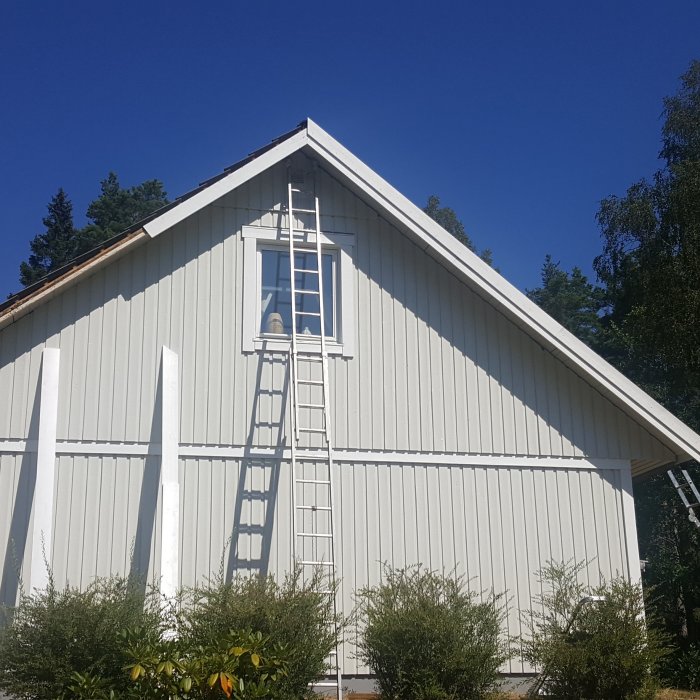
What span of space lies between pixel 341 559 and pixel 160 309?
3.75m

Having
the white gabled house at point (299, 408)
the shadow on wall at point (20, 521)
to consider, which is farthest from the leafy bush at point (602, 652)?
the shadow on wall at point (20, 521)

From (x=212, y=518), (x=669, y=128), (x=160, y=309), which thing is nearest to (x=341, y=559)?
(x=212, y=518)

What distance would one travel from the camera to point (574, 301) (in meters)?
48.3

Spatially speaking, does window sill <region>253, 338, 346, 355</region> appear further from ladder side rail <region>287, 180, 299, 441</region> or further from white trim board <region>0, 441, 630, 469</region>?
white trim board <region>0, 441, 630, 469</region>

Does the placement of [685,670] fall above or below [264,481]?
below

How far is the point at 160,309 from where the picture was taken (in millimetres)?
12133

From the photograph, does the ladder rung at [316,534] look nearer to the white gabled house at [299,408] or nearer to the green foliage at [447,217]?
the white gabled house at [299,408]

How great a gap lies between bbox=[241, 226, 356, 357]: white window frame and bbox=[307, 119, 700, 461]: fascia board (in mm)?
843

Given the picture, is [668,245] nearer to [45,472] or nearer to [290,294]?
[290,294]

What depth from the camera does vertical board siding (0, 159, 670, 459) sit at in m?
11.7

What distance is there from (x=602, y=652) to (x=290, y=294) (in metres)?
5.84

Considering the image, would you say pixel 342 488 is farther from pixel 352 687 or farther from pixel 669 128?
pixel 669 128

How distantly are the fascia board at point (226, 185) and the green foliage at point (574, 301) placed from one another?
34354mm

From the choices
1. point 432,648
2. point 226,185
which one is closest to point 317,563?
point 432,648
